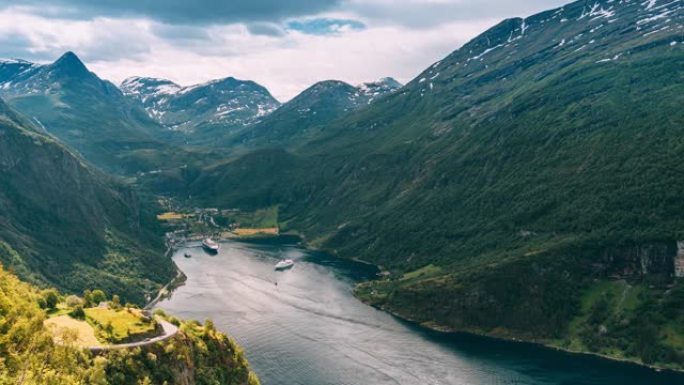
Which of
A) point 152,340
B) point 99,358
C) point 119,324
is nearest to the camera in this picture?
point 99,358

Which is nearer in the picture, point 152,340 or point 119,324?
point 152,340

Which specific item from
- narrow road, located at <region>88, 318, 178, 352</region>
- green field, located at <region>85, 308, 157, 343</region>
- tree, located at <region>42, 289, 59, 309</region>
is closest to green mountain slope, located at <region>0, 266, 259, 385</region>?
narrow road, located at <region>88, 318, 178, 352</region>

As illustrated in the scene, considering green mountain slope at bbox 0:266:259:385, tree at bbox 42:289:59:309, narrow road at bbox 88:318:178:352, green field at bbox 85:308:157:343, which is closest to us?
green mountain slope at bbox 0:266:259:385

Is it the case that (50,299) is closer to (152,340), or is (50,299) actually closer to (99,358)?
(152,340)

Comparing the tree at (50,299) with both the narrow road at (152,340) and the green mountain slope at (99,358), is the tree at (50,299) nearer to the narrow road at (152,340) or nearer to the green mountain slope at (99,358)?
the green mountain slope at (99,358)

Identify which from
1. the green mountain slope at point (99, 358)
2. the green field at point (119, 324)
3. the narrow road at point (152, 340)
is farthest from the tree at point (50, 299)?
the narrow road at point (152, 340)

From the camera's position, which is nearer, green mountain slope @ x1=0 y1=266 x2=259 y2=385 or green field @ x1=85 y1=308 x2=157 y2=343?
green mountain slope @ x1=0 y1=266 x2=259 y2=385

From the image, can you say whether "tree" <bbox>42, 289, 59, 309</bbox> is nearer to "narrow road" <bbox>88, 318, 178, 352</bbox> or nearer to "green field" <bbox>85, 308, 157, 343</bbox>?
"green field" <bbox>85, 308, 157, 343</bbox>

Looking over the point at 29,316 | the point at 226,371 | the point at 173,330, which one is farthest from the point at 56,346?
the point at 226,371

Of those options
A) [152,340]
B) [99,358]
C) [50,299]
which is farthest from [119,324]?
[99,358]

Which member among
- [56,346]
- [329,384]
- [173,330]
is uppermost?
[56,346]

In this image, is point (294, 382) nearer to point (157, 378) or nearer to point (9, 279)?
point (157, 378)
